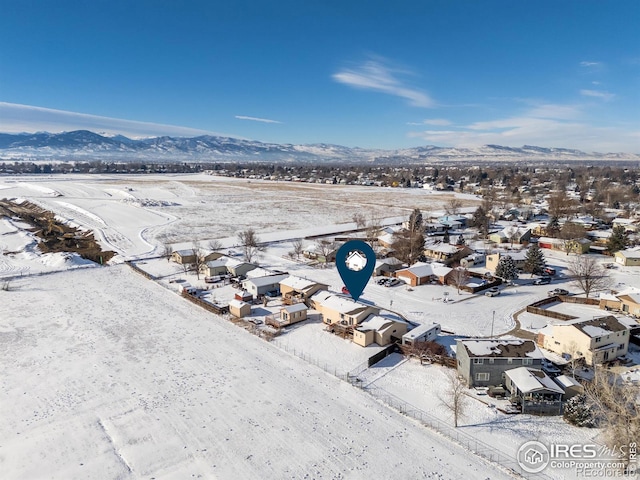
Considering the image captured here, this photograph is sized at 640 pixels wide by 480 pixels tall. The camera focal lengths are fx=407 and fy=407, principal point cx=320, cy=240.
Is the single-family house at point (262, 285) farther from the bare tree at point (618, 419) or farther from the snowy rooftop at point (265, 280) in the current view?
the bare tree at point (618, 419)

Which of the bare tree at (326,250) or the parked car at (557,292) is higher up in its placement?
the bare tree at (326,250)

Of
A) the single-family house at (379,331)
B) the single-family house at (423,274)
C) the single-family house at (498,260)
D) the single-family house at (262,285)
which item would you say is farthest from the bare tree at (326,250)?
the single-family house at (379,331)

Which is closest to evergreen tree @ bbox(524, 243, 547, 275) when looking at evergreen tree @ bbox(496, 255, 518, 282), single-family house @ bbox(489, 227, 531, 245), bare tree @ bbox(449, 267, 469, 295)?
evergreen tree @ bbox(496, 255, 518, 282)

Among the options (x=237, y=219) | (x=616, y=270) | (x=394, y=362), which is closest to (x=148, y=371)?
(x=394, y=362)

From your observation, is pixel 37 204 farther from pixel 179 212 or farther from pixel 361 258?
pixel 361 258

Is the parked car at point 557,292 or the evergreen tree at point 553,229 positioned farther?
the evergreen tree at point 553,229

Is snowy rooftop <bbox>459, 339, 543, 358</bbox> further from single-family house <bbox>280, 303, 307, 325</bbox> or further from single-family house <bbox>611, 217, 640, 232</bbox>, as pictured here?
single-family house <bbox>611, 217, 640, 232</bbox>
